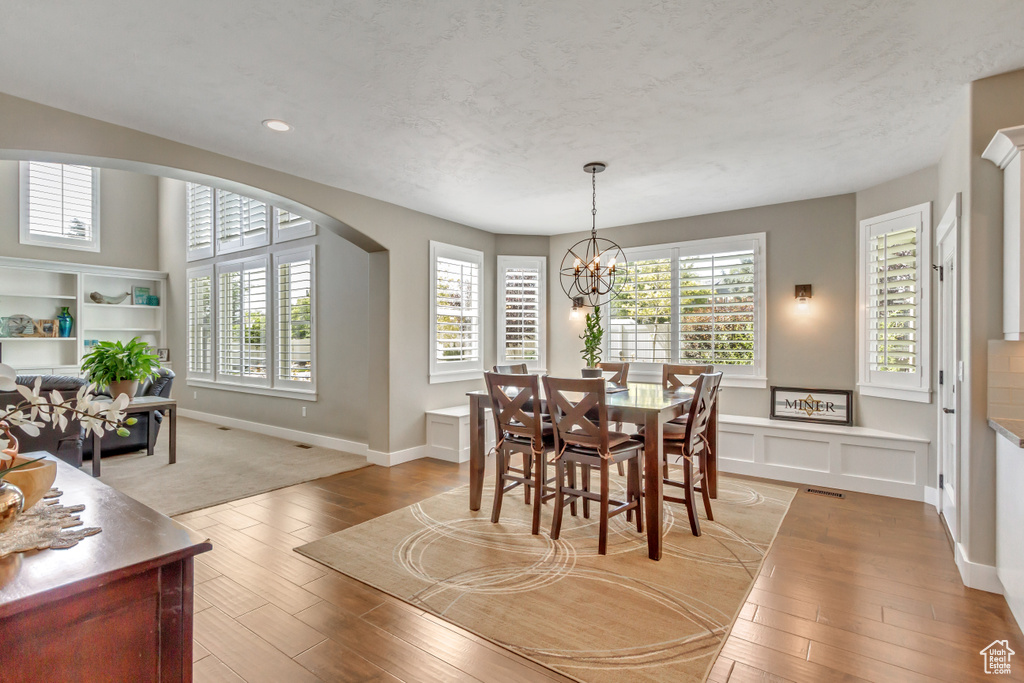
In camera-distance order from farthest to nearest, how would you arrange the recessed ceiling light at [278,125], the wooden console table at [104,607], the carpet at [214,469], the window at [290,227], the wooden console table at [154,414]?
the window at [290,227]
the wooden console table at [154,414]
the carpet at [214,469]
the recessed ceiling light at [278,125]
the wooden console table at [104,607]

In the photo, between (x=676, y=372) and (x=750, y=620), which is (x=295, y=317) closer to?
(x=676, y=372)

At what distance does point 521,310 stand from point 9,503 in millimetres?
5730

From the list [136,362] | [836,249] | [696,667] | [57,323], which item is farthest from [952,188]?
[57,323]

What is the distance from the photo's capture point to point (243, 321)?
7.15 m

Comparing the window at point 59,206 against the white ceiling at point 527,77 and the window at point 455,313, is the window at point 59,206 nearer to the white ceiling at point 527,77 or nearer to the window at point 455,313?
the window at point 455,313

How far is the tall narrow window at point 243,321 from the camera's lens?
22.5 feet

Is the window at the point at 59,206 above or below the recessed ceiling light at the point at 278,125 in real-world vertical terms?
Answer: above

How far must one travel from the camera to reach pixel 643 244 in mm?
6035

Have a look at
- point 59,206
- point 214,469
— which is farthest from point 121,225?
point 214,469

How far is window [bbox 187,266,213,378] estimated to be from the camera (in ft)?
25.6

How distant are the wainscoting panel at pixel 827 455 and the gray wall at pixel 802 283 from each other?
49cm

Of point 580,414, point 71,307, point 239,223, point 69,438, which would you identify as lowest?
point 69,438

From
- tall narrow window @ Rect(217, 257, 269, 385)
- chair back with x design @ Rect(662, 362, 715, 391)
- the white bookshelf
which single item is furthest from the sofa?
chair back with x design @ Rect(662, 362, 715, 391)

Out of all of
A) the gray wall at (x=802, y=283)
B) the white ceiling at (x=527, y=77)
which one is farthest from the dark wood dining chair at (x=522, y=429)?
the gray wall at (x=802, y=283)
